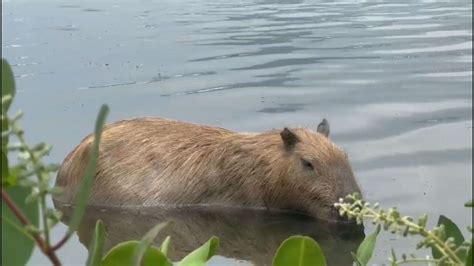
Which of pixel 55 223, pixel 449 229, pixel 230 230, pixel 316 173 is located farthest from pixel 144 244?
pixel 316 173

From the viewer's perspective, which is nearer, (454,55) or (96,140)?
(96,140)

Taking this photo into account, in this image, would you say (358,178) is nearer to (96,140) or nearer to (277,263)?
(277,263)

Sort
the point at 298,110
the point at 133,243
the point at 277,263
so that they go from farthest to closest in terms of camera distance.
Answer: the point at 298,110
the point at 277,263
the point at 133,243

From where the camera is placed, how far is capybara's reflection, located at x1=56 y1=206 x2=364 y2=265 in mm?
4859

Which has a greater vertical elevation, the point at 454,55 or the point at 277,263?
the point at 277,263

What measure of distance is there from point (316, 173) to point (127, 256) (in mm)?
4731

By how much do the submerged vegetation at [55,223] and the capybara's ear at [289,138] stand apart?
180 inches

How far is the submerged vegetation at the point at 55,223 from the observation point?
0.56 metres

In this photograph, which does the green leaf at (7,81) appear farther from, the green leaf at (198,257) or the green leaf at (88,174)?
the green leaf at (198,257)

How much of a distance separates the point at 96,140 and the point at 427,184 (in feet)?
17.3

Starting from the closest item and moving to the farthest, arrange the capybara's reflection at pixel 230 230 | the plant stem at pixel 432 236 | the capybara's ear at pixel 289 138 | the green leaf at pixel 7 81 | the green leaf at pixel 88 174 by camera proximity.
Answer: the green leaf at pixel 88 174 < the green leaf at pixel 7 81 < the plant stem at pixel 432 236 < the capybara's reflection at pixel 230 230 < the capybara's ear at pixel 289 138

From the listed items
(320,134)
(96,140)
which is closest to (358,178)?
(320,134)

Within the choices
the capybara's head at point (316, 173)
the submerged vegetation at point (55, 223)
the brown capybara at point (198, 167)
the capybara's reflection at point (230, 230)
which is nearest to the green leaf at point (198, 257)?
the submerged vegetation at point (55, 223)

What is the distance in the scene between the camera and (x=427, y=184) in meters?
5.68
